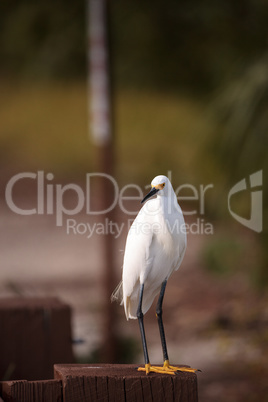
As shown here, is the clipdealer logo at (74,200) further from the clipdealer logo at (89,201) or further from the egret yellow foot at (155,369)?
the egret yellow foot at (155,369)

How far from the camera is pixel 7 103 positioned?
9.67 meters

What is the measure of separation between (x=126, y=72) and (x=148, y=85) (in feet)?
1.21

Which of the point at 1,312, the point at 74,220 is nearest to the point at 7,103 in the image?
the point at 74,220

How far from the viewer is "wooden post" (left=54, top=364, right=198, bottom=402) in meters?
1.50

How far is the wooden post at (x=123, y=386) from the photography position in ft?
4.94

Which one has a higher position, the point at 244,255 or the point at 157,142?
the point at 157,142

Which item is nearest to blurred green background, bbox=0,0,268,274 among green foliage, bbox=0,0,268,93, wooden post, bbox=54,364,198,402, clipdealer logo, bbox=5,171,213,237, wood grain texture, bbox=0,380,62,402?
green foliage, bbox=0,0,268,93

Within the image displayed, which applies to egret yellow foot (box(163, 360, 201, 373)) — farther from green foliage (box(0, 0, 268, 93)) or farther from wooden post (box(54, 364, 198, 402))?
green foliage (box(0, 0, 268, 93))

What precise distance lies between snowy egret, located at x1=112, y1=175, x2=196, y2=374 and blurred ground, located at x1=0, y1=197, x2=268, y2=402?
1657mm

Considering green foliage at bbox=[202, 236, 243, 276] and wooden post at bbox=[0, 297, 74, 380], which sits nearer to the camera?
wooden post at bbox=[0, 297, 74, 380]

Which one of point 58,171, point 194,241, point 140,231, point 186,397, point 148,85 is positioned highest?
point 148,85

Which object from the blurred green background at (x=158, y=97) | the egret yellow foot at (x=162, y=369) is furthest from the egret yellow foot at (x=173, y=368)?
the blurred green background at (x=158, y=97)

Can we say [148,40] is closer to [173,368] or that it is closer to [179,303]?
[179,303]

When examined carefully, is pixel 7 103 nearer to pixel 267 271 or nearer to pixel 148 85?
pixel 148 85
